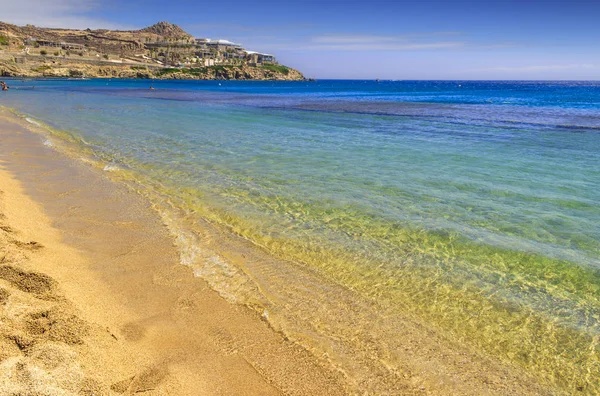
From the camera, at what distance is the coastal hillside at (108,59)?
4647 inches

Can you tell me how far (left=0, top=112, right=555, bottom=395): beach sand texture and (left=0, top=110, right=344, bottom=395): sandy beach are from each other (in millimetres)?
13

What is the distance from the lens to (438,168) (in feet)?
46.3

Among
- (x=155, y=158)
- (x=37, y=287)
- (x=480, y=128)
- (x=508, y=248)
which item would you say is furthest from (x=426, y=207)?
(x=480, y=128)

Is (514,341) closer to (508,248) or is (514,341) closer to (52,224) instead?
(508,248)

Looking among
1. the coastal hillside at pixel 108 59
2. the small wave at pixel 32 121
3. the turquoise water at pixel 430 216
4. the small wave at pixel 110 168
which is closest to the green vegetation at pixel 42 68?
the coastal hillside at pixel 108 59

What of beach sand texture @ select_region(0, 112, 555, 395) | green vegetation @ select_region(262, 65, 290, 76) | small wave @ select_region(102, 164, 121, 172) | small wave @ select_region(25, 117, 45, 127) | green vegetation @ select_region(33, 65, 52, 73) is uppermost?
green vegetation @ select_region(262, 65, 290, 76)

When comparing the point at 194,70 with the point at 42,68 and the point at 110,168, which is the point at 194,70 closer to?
the point at 42,68

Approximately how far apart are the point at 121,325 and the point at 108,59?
170 metres

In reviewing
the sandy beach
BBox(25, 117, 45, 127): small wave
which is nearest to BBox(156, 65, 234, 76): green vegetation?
BBox(25, 117, 45, 127): small wave

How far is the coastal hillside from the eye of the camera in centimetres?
11803

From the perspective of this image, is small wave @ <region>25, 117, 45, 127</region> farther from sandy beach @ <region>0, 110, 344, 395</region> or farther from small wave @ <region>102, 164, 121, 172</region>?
sandy beach @ <region>0, 110, 344, 395</region>

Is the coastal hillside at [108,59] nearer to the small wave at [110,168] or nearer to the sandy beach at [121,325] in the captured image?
the small wave at [110,168]

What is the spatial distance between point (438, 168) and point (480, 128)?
14488 millimetres

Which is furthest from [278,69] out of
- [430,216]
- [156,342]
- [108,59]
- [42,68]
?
[156,342]
